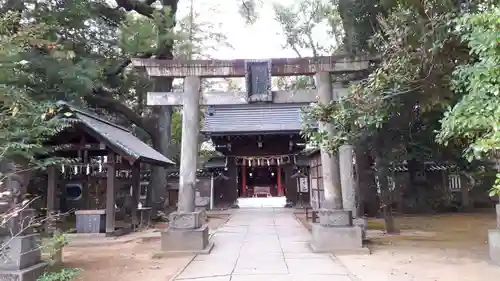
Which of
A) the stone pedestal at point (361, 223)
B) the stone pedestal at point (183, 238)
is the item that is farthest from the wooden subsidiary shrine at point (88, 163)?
the stone pedestal at point (361, 223)

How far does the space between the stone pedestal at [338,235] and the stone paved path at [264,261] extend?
0.39 meters

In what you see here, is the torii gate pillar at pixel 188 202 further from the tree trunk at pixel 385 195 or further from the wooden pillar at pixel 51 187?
the tree trunk at pixel 385 195

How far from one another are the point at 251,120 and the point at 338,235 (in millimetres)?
15675

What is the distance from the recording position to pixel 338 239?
871 cm

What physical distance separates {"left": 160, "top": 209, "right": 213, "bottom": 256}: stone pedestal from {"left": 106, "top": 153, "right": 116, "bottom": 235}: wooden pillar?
3.72m

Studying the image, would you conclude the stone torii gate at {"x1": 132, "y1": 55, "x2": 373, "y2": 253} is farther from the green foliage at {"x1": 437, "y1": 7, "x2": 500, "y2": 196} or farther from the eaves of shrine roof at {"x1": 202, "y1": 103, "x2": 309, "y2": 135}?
the eaves of shrine roof at {"x1": 202, "y1": 103, "x2": 309, "y2": 135}

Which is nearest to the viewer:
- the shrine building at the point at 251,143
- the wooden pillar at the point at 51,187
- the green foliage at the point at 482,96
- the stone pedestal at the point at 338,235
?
the green foliage at the point at 482,96

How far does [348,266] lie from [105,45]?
44.8 ft

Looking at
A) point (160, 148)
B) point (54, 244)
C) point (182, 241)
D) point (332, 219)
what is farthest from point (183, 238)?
point (160, 148)

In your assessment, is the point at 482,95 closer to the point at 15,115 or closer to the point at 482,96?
the point at 482,96

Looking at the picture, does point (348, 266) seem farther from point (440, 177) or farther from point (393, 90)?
point (440, 177)

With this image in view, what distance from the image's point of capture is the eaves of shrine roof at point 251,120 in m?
22.6

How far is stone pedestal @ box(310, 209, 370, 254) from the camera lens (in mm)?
8609

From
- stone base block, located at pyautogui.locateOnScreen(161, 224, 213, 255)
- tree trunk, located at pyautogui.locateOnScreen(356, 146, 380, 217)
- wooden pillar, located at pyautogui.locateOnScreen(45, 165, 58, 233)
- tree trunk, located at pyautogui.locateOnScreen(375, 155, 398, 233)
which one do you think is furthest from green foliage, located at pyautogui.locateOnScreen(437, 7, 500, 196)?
tree trunk, located at pyautogui.locateOnScreen(356, 146, 380, 217)
